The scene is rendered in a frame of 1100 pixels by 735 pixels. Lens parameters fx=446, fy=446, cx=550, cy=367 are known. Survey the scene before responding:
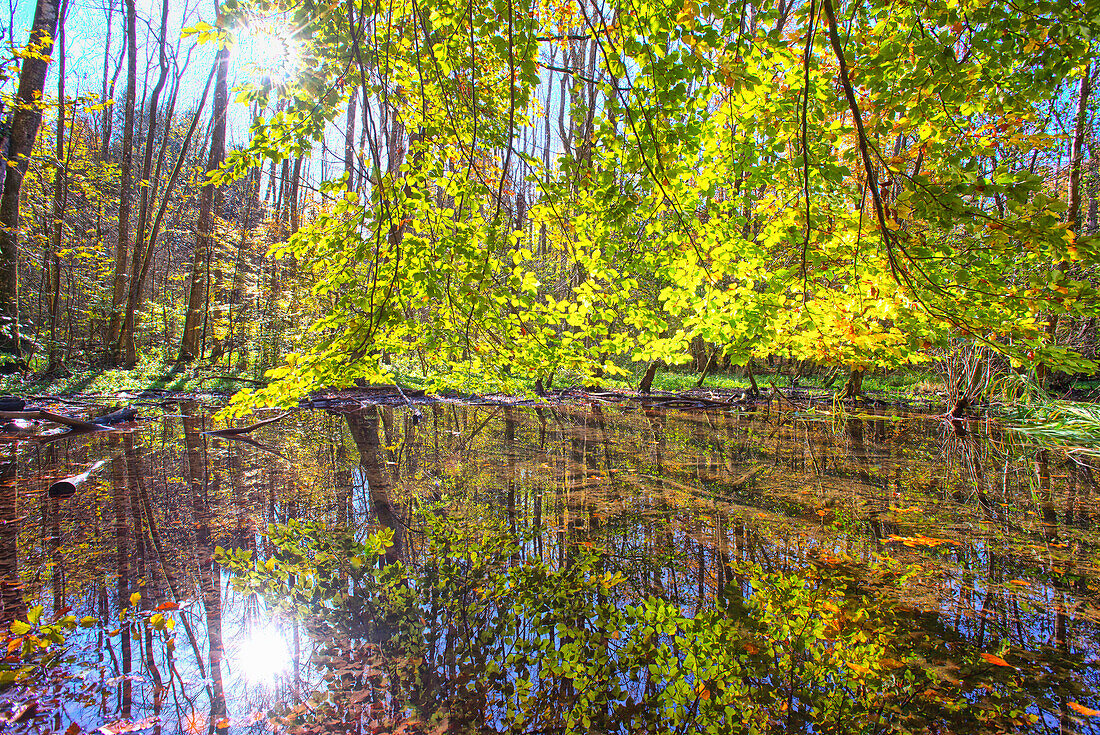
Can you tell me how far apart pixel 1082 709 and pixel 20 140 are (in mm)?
12979

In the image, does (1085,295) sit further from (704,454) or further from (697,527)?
(704,454)

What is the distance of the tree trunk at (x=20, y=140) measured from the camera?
699cm

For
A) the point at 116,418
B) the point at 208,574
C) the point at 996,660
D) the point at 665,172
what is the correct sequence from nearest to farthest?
1. the point at 996,660
2. the point at 665,172
3. the point at 208,574
4. the point at 116,418

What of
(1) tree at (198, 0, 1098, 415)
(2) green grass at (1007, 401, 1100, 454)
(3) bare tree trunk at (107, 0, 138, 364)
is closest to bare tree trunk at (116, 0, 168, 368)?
(3) bare tree trunk at (107, 0, 138, 364)

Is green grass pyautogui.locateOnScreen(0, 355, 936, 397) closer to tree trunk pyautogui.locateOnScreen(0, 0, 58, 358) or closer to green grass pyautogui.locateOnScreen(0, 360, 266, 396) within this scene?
green grass pyautogui.locateOnScreen(0, 360, 266, 396)

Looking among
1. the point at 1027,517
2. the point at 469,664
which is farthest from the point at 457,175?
the point at 1027,517

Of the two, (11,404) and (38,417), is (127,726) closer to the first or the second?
(38,417)

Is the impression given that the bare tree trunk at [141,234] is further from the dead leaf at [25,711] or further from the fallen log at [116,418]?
the dead leaf at [25,711]

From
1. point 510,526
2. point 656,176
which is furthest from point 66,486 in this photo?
point 656,176

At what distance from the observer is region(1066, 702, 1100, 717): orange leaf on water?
1640mm

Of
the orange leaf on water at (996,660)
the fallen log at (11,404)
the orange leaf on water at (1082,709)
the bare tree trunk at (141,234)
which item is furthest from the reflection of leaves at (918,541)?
the bare tree trunk at (141,234)

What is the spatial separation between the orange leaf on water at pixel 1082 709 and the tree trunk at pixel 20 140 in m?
11.3

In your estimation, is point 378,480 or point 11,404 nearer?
point 378,480

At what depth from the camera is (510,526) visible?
3283mm
